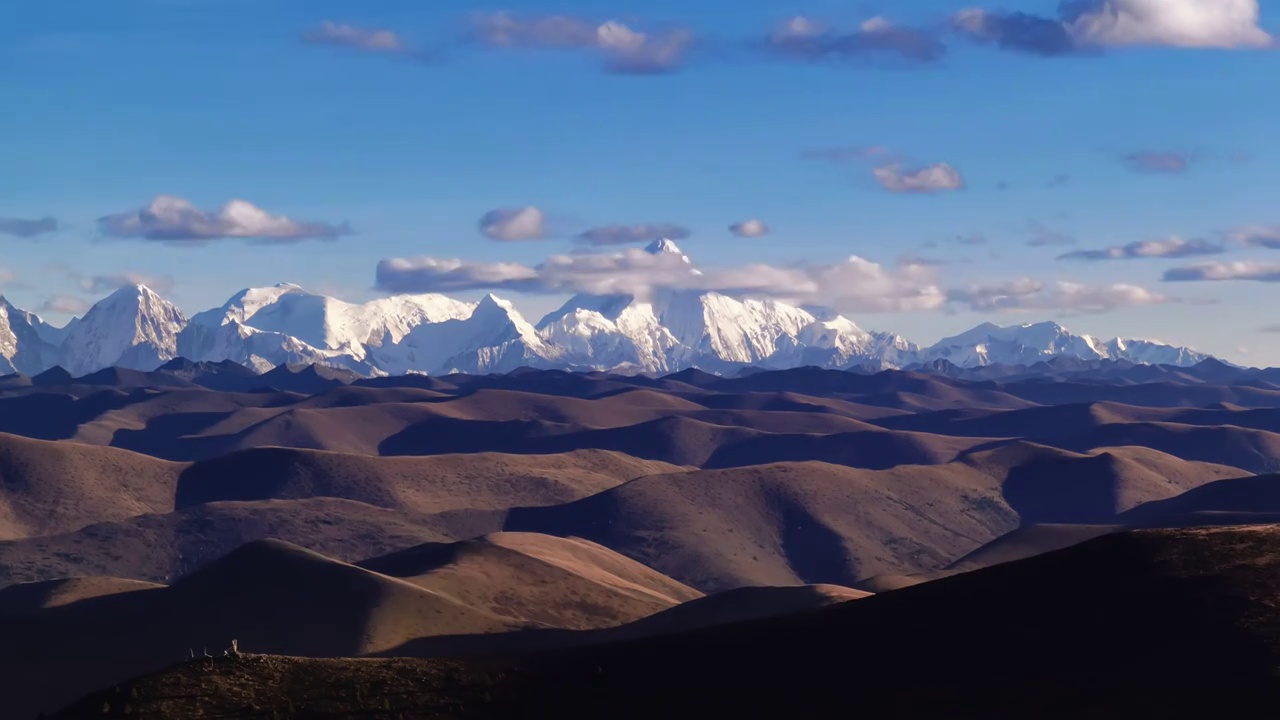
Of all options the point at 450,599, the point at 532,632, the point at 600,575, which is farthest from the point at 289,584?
the point at 600,575

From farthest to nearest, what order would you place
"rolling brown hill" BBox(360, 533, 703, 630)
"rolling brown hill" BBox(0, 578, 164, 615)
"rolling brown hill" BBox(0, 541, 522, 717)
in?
"rolling brown hill" BBox(360, 533, 703, 630)
"rolling brown hill" BBox(0, 578, 164, 615)
"rolling brown hill" BBox(0, 541, 522, 717)

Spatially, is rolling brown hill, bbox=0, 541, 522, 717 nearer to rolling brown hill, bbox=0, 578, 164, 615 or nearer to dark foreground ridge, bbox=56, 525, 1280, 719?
rolling brown hill, bbox=0, 578, 164, 615

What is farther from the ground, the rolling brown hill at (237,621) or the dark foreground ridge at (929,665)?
the dark foreground ridge at (929,665)

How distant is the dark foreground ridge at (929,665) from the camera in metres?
61.8

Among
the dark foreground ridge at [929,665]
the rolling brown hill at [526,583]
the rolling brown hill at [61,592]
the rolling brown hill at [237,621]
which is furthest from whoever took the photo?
the rolling brown hill at [526,583]

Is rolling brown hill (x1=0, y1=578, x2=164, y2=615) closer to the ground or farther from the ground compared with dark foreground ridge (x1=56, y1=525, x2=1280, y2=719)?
closer to the ground

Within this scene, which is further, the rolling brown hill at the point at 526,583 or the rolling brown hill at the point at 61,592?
the rolling brown hill at the point at 526,583

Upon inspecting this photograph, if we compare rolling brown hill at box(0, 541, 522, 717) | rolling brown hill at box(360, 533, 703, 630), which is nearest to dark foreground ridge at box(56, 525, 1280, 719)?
rolling brown hill at box(0, 541, 522, 717)

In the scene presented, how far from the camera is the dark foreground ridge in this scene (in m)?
61.8

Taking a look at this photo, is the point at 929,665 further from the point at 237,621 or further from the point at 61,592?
the point at 61,592

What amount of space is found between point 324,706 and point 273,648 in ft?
236

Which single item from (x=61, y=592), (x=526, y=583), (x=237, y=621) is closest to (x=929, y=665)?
(x=237, y=621)

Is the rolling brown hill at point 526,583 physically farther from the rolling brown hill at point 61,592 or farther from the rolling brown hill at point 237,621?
the rolling brown hill at point 61,592

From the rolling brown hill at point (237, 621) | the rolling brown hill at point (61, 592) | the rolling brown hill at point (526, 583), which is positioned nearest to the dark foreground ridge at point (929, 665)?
the rolling brown hill at point (237, 621)
